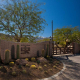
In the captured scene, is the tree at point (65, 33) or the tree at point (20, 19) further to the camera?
the tree at point (65, 33)

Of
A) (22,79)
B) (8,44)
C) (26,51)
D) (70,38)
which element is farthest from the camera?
(70,38)

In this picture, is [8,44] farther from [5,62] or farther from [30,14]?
[30,14]

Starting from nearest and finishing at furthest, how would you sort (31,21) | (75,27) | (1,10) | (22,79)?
1. (22,79)
2. (1,10)
3. (31,21)
4. (75,27)

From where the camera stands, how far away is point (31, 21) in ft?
35.1

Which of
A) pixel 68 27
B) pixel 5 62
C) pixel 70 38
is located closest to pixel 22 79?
pixel 5 62

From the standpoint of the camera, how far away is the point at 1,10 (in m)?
9.87

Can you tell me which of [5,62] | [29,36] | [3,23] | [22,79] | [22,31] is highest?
[3,23]

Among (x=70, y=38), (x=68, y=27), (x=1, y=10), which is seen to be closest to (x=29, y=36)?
(x=1, y=10)

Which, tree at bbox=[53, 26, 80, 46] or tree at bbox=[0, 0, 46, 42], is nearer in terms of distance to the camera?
tree at bbox=[0, 0, 46, 42]

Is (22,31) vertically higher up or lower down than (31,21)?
lower down

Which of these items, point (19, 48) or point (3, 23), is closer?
point (19, 48)

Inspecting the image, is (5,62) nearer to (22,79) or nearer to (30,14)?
(22,79)

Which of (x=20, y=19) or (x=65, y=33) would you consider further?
(x=65, y=33)

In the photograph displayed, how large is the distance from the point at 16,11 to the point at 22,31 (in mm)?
2915
